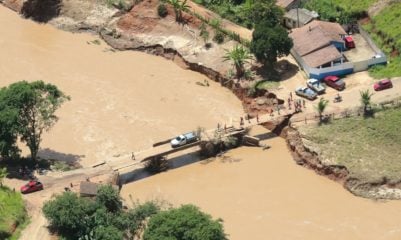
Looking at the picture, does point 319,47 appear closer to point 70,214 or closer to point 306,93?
point 306,93

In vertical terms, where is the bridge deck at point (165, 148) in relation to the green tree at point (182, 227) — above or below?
above

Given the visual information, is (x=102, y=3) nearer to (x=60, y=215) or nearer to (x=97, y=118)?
(x=97, y=118)

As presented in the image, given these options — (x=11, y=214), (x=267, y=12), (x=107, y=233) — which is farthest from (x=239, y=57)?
(x=11, y=214)

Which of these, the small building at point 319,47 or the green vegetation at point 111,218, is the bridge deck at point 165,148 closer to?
the green vegetation at point 111,218

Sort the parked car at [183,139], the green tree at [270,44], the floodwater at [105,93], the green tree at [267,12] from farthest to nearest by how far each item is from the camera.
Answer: the green tree at [267,12] < the green tree at [270,44] < the floodwater at [105,93] < the parked car at [183,139]

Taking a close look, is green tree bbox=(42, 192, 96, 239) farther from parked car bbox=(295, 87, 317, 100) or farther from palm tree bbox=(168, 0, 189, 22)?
palm tree bbox=(168, 0, 189, 22)

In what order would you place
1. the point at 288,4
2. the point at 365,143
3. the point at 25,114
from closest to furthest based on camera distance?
the point at 25,114
the point at 365,143
the point at 288,4

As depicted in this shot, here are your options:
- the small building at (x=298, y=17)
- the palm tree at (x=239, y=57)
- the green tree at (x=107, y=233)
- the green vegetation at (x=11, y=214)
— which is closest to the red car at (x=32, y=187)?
the green vegetation at (x=11, y=214)
